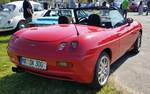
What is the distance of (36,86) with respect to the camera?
5453 mm

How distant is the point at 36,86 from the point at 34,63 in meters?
0.62

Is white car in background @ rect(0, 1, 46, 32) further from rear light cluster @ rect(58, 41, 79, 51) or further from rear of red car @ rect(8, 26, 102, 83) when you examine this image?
rear light cluster @ rect(58, 41, 79, 51)

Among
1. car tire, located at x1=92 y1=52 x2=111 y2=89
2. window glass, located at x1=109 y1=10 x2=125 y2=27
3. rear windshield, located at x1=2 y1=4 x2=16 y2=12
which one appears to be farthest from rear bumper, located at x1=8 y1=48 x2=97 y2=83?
rear windshield, located at x1=2 y1=4 x2=16 y2=12

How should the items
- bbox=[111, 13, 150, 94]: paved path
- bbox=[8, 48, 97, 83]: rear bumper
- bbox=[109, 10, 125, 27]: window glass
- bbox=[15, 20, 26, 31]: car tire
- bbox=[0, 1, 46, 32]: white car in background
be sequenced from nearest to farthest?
bbox=[8, 48, 97, 83]: rear bumper
bbox=[111, 13, 150, 94]: paved path
bbox=[109, 10, 125, 27]: window glass
bbox=[0, 1, 46, 32]: white car in background
bbox=[15, 20, 26, 31]: car tire

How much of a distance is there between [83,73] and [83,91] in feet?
1.83

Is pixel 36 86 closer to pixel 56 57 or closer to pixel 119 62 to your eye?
pixel 56 57

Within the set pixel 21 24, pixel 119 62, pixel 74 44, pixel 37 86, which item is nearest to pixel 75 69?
pixel 74 44

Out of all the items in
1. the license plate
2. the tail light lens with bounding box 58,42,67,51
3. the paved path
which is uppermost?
the tail light lens with bounding box 58,42,67,51

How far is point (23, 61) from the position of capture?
518cm

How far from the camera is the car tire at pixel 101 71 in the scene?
16.8 ft

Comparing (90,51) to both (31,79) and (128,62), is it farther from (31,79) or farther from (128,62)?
(128,62)

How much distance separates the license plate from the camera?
193 inches

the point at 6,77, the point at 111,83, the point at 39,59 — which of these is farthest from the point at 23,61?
the point at 111,83

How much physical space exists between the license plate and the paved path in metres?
1.56
